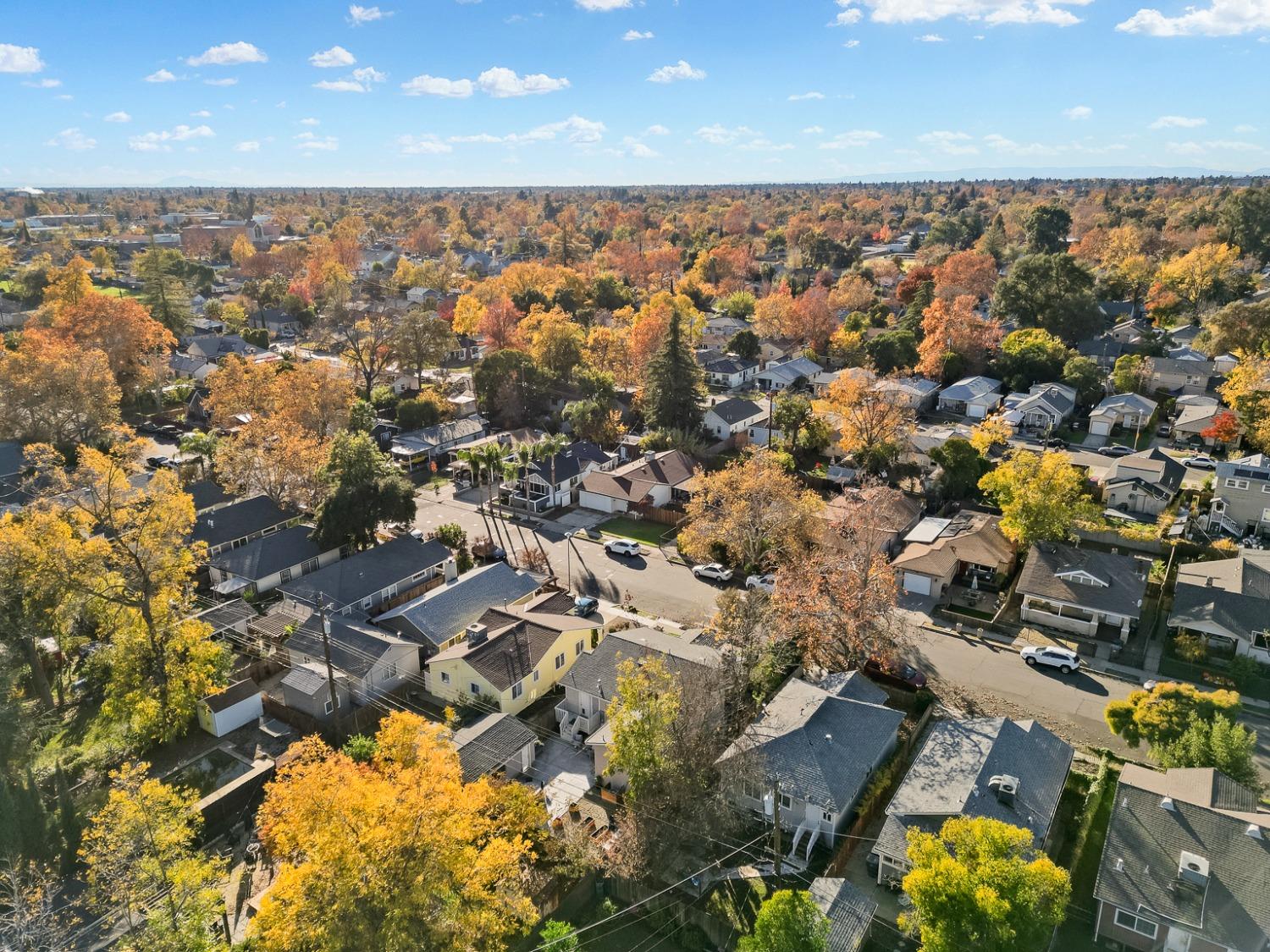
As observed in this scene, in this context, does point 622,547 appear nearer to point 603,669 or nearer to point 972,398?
point 603,669

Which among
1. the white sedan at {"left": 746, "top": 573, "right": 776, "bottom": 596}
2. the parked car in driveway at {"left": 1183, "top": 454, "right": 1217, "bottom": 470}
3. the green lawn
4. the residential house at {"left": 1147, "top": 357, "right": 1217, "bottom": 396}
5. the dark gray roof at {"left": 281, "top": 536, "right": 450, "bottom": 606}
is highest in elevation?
the residential house at {"left": 1147, "top": 357, "right": 1217, "bottom": 396}

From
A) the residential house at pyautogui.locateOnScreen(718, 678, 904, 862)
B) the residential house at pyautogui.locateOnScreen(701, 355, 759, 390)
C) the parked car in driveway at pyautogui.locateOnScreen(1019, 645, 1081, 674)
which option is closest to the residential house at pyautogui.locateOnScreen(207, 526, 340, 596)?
the residential house at pyautogui.locateOnScreen(718, 678, 904, 862)

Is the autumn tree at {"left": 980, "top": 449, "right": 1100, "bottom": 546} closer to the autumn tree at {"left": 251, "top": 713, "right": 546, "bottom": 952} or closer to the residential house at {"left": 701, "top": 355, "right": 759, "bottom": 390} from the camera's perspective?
the autumn tree at {"left": 251, "top": 713, "right": 546, "bottom": 952}

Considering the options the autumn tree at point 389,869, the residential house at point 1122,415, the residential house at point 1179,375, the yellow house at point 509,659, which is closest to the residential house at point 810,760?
the autumn tree at point 389,869

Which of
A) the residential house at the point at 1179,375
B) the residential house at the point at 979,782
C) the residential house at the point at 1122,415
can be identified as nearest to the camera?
the residential house at the point at 979,782

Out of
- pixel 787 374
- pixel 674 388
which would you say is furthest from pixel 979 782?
pixel 787 374

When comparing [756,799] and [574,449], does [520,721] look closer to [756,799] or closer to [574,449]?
[756,799]

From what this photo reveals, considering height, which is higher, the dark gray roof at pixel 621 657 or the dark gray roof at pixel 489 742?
the dark gray roof at pixel 621 657

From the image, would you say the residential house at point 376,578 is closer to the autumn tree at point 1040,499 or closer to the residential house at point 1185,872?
the autumn tree at point 1040,499
